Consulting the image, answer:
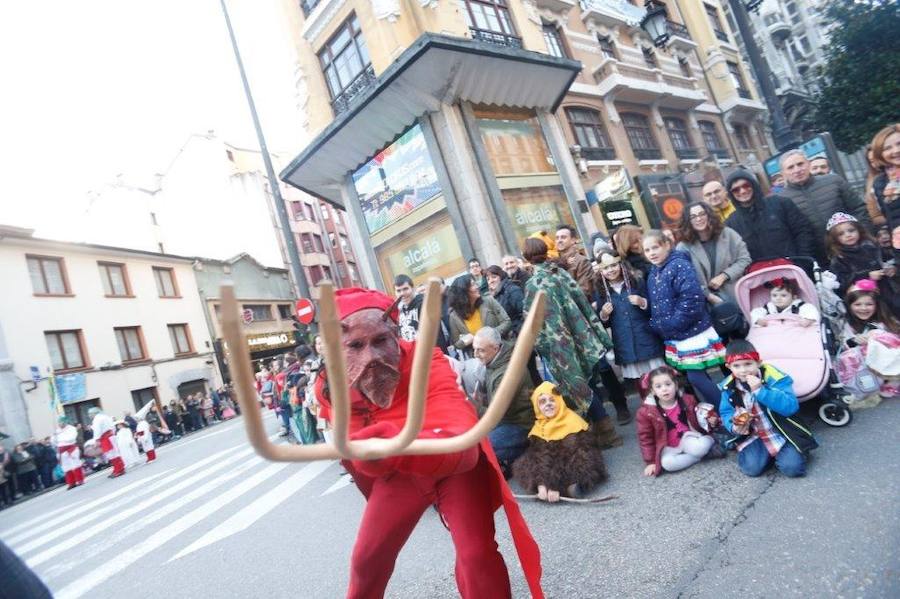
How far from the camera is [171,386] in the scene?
22.4 metres

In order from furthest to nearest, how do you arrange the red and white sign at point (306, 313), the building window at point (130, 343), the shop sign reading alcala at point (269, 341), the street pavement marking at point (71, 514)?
the shop sign reading alcala at point (269, 341) → the building window at point (130, 343) → the red and white sign at point (306, 313) → the street pavement marking at point (71, 514)

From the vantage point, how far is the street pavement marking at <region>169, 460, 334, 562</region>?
496cm

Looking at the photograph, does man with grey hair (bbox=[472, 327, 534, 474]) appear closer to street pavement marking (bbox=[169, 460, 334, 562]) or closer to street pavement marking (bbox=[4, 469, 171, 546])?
street pavement marking (bbox=[169, 460, 334, 562])

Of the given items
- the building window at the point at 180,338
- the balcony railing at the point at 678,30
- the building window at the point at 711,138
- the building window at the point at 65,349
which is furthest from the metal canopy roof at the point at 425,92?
the building window at the point at 180,338

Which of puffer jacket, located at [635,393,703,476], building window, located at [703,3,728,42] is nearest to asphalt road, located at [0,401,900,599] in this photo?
puffer jacket, located at [635,393,703,476]

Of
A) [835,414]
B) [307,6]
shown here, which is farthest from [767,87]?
[307,6]

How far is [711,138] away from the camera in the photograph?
73.3ft

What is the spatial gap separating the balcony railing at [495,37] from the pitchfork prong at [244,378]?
13.7 metres

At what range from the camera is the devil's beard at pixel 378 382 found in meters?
1.61

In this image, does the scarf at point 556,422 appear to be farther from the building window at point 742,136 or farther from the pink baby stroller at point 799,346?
the building window at point 742,136

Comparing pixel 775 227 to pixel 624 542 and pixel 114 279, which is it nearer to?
pixel 624 542

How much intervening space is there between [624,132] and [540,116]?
5409 millimetres

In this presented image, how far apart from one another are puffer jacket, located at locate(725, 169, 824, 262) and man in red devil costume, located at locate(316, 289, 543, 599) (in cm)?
382

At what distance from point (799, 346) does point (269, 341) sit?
2910cm
